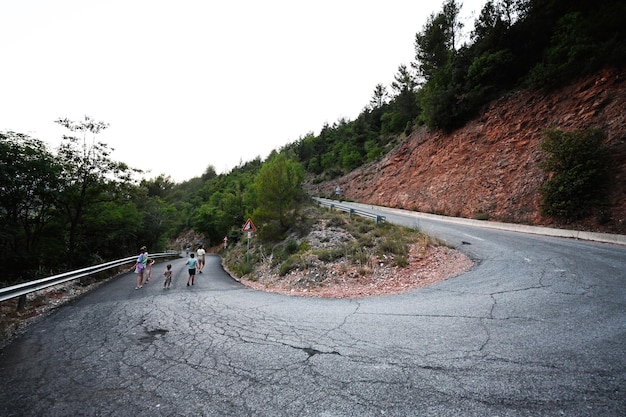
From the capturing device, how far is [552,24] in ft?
63.9

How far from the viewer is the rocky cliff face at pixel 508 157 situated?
44.4ft

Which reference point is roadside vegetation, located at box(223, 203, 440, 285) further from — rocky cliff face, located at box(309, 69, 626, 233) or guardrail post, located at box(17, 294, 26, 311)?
rocky cliff face, located at box(309, 69, 626, 233)

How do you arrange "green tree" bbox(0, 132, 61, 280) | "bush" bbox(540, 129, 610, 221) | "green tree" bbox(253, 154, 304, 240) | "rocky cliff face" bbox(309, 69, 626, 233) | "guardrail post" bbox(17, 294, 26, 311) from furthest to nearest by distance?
"green tree" bbox(253, 154, 304, 240) → "rocky cliff face" bbox(309, 69, 626, 233) → "bush" bbox(540, 129, 610, 221) → "green tree" bbox(0, 132, 61, 280) → "guardrail post" bbox(17, 294, 26, 311)

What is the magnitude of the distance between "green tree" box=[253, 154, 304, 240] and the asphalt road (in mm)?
10837

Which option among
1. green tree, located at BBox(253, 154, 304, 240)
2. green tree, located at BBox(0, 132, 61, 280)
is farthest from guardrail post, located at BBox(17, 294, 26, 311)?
green tree, located at BBox(253, 154, 304, 240)

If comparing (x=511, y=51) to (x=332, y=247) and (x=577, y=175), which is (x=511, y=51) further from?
(x=332, y=247)

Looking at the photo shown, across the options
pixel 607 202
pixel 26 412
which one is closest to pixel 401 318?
pixel 26 412

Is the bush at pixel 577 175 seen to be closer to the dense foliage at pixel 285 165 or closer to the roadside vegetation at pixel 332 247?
the dense foliage at pixel 285 165

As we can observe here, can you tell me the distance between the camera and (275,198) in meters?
16.7

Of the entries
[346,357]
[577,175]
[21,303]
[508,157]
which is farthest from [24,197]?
[508,157]

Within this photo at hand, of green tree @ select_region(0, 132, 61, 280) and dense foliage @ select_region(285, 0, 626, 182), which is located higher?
dense foliage @ select_region(285, 0, 626, 182)

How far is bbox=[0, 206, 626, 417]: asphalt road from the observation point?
236 cm

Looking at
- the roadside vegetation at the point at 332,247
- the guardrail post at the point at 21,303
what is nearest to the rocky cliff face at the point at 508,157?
the roadside vegetation at the point at 332,247

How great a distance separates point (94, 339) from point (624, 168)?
21.4 m
